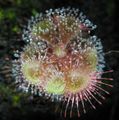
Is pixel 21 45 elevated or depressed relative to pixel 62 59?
elevated

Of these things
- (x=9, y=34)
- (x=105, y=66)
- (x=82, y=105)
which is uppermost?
(x=9, y=34)

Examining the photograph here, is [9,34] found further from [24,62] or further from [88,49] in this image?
[88,49]

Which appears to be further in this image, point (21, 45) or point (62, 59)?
point (21, 45)

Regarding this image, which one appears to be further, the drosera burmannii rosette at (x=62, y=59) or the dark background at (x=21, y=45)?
the dark background at (x=21, y=45)

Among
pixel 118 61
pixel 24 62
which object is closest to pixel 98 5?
pixel 118 61

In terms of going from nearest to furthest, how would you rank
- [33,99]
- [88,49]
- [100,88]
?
[88,49] < [100,88] < [33,99]
